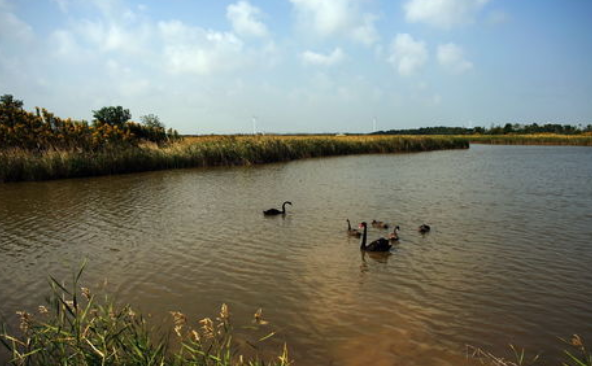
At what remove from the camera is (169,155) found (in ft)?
97.1

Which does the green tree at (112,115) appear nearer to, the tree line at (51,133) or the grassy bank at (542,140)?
the tree line at (51,133)

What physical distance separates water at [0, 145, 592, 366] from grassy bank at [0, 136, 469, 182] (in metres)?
6.99

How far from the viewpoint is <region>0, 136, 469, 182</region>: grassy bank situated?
73.9ft

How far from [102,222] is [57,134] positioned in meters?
18.0

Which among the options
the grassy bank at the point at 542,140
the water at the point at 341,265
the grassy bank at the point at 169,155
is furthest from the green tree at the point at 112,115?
the grassy bank at the point at 542,140

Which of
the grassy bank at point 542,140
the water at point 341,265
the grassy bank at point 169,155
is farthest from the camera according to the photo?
the grassy bank at point 542,140

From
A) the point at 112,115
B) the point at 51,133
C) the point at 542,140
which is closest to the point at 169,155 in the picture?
the point at 51,133

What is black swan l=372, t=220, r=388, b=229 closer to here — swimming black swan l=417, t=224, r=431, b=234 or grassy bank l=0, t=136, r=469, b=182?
swimming black swan l=417, t=224, r=431, b=234

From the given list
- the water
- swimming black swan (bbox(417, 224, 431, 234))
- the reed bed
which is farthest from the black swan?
the reed bed

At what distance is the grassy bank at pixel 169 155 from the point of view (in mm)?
22531

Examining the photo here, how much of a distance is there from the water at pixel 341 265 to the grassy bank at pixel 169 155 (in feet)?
22.9

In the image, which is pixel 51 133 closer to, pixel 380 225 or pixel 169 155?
pixel 169 155

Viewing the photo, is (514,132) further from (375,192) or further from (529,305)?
(529,305)

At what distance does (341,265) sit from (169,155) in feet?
81.0
